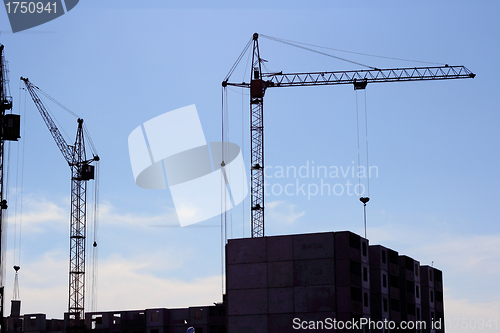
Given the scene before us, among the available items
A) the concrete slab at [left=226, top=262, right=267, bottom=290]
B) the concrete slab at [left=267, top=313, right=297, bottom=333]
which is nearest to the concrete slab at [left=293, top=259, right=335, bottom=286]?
the concrete slab at [left=267, top=313, right=297, bottom=333]

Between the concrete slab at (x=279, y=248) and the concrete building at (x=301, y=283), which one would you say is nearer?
the concrete building at (x=301, y=283)

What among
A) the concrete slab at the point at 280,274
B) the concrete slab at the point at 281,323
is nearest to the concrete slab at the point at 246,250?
the concrete slab at the point at 280,274

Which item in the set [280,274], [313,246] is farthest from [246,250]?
[313,246]

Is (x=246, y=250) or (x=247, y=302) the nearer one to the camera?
(x=247, y=302)

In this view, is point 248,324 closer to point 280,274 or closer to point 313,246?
point 280,274

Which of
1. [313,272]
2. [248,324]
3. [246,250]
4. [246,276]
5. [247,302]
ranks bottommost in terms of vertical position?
[248,324]

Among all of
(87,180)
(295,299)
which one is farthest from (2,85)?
(295,299)

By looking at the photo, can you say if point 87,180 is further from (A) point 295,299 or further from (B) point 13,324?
(A) point 295,299

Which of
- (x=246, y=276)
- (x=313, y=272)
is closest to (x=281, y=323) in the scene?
(x=313, y=272)

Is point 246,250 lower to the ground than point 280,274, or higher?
higher

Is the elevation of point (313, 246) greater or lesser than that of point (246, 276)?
greater

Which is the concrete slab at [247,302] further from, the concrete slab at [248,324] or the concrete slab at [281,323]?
the concrete slab at [281,323]

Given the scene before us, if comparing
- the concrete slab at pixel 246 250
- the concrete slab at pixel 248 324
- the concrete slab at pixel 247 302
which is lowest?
the concrete slab at pixel 248 324

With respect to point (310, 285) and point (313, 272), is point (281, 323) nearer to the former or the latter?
point (310, 285)
